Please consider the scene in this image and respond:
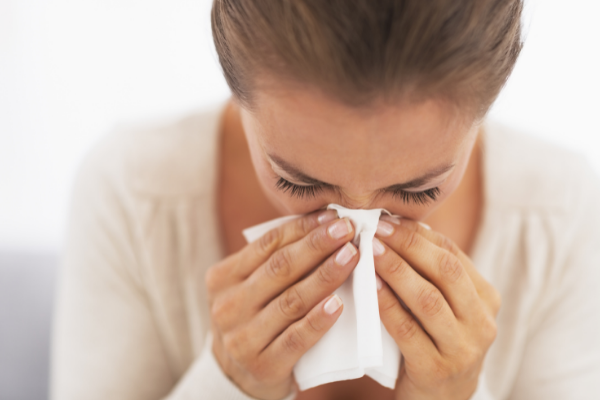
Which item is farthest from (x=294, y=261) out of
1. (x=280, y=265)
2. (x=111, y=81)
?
(x=111, y=81)

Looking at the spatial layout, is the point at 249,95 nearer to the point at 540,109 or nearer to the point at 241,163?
the point at 241,163

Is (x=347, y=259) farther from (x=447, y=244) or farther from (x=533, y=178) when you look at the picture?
(x=533, y=178)

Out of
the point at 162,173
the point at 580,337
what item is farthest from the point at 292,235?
the point at 580,337

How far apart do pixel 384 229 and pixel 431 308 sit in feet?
0.46

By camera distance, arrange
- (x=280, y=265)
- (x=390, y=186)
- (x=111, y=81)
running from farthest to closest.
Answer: (x=111, y=81) < (x=280, y=265) < (x=390, y=186)

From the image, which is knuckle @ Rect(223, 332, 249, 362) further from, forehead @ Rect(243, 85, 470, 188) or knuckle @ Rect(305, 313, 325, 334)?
forehead @ Rect(243, 85, 470, 188)

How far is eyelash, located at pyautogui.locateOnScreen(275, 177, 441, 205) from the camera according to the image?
86cm

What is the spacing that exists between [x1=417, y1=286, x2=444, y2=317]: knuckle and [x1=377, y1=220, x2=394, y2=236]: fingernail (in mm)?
103

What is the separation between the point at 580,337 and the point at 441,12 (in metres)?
0.81

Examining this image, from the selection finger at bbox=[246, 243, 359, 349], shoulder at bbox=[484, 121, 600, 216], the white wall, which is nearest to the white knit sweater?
shoulder at bbox=[484, 121, 600, 216]

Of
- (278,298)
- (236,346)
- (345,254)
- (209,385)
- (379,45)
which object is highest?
(379,45)

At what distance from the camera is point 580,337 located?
116cm

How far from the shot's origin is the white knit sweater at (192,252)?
1.18 meters

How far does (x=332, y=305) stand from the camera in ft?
2.88
